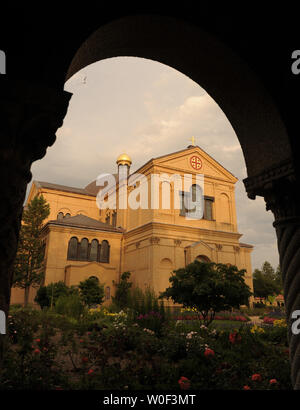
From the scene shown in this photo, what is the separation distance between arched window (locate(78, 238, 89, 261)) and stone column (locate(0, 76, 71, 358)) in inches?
1019

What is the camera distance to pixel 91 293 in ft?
69.1

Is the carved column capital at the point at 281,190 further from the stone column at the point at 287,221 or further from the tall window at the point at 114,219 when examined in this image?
the tall window at the point at 114,219

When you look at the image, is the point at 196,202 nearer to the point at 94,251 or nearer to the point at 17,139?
the point at 94,251

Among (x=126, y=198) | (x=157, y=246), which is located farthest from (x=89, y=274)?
(x=126, y=198)

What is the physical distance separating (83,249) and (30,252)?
4548 mm

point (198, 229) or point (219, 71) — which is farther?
point (198, 229)

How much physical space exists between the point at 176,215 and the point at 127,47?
963 inches

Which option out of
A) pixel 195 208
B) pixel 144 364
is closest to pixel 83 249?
pixel 195 208

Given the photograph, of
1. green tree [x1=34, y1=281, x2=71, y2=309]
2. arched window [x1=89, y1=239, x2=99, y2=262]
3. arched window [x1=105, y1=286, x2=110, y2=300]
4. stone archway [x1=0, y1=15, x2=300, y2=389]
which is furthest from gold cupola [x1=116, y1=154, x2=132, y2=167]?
stone archway [x1=0, y1=15, x2=300, y2=389]

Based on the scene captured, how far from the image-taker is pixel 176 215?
90.1 ft

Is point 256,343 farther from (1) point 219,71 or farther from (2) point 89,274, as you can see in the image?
(2) point 89,274

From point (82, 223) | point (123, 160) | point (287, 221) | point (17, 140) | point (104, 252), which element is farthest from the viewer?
point (123, 160)

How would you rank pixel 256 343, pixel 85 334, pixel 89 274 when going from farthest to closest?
pixel 89 274 < pixel 85 334 < pixel 256 343
